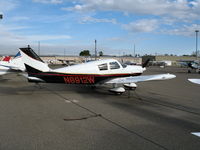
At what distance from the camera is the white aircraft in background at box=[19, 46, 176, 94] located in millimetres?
10359

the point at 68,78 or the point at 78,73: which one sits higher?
the point at 78,73

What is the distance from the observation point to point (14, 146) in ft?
13.7

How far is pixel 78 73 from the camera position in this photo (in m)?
10.6

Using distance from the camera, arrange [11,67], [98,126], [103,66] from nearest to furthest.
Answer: [98,126] → [103,66] → [11,67]

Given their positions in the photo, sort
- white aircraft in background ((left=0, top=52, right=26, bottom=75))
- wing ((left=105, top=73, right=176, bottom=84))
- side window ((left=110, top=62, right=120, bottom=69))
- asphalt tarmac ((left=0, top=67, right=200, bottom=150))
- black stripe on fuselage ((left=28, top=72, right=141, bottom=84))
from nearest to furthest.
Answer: asphalt tarmac ((left=0, top=67, right=200, bottom=150)) → wing ((left=105, top=73, right=176, bottom=84)) → black stripe on fuselage ((left=28, top=72, right=141, bottom=84)) → side window ((left=110, top=62, right=120, bottom=69)) → white aircraft in background ((left=0, top=52, right=26, bottom=75))

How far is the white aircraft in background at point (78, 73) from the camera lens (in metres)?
10.4

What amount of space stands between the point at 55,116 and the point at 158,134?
10.7 ft

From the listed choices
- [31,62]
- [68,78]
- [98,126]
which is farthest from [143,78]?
[31,62]

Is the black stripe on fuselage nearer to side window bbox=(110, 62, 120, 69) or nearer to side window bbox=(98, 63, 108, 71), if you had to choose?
side window bbox=(98, 63, 108, 71)

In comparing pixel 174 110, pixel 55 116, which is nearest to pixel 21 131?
pixel 55 116

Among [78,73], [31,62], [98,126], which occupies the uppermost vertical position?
[31,62]

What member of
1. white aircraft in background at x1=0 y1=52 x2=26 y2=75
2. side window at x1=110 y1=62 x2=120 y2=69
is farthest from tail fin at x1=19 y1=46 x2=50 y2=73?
white aircraft in background at x1=0 y1=52 x2=26 y2=75

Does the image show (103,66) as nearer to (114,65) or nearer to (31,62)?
(114,65)

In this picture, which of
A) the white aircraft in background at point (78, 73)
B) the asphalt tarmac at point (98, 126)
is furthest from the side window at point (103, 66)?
the asphalt tarmac at point (98, 126)
